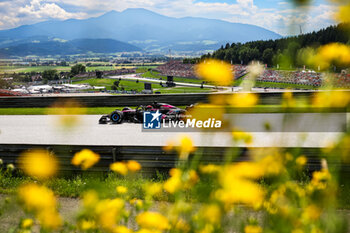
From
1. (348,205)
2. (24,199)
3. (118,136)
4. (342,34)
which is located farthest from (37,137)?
(342,34)

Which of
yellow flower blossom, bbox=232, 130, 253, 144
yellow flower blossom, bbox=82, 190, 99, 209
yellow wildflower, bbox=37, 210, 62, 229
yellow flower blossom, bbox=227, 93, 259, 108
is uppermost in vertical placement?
yellow flower blossom, bbox=227, 93, 259, 108

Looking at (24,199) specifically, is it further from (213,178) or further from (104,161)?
(104,161)

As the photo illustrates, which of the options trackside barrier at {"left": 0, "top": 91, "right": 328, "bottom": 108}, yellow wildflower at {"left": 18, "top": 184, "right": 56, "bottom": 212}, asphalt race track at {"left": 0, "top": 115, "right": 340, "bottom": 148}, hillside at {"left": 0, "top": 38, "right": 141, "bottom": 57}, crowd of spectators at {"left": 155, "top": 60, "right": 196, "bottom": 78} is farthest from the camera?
crowd of spectators at {"left": 155, "top": 60, "right": 196, "bottom": 78}

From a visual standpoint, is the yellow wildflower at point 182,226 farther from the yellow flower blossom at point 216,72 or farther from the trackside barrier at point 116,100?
the trackside barrier at point 116,100

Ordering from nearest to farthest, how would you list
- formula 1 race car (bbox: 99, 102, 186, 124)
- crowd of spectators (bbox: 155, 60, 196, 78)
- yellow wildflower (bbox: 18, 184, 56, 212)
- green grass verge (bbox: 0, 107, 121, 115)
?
yellow wildflower (bbox: 18, 184, 56, 212), formula 1 race car (bbox: 99, 102, 186, 124), green grass verge (bbox: 0, 107, 121, 115), crowd of spectators (bbox: 155, 60, 196, 78)

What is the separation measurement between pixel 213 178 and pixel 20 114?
51.2ft

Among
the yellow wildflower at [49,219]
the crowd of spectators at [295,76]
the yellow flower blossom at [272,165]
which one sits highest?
the crowd of spectators at [295,76]

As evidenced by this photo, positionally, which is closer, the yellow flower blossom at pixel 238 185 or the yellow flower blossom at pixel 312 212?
the yellow flower blossom at pixel 238 185

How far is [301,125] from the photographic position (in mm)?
1179

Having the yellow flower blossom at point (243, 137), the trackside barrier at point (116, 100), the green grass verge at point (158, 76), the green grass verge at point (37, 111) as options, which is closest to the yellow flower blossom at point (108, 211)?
the yellow flower blossom at point (243, 137)

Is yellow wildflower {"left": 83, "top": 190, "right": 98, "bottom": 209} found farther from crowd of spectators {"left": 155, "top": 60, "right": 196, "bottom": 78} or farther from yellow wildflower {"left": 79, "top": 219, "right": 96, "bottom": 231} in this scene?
crowd of spectators {"left": 155, "top": 60, "right": 196, "bottom": 78}

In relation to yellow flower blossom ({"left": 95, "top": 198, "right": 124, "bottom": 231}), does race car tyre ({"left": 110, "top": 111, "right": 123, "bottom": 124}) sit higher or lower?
lower

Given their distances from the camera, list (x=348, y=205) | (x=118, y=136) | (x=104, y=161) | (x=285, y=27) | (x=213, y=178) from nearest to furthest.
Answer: (x=285, y=27) → (x=213, y=178) → (x=348, y=205) → (x=104, y=161) → (x=118, y=136)

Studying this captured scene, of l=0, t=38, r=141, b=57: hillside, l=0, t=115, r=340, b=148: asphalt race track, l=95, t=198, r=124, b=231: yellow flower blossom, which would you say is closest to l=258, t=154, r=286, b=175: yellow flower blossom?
l=95, t=198, r=124, b=231: yellow flower blossom
